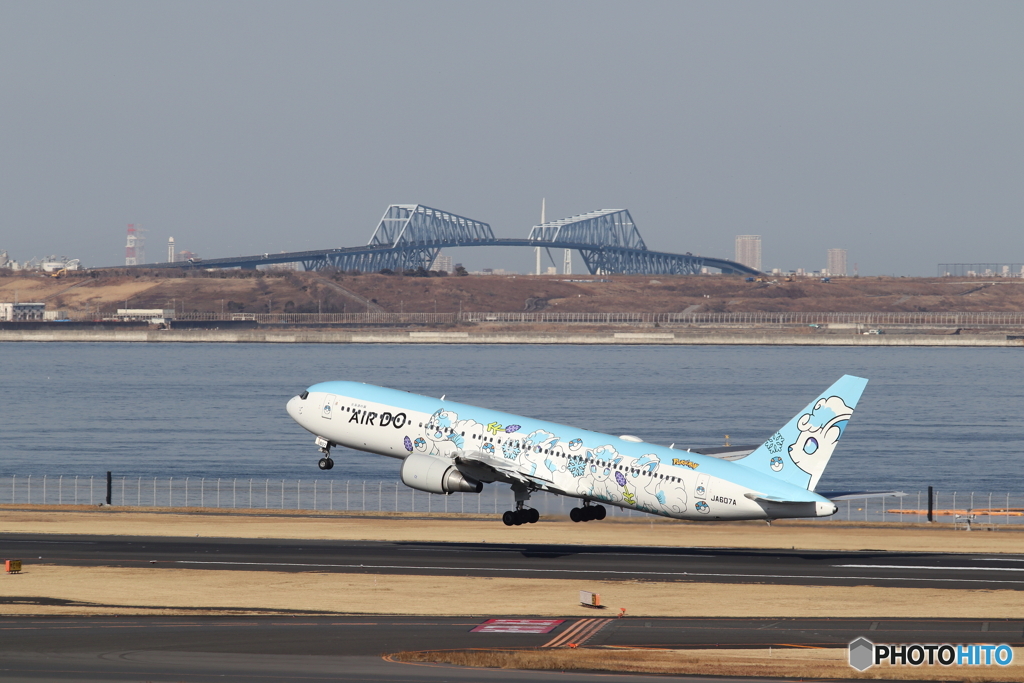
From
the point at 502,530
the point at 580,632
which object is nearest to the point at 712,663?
the point at 580,632

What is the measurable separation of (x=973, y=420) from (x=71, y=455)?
12121 cm

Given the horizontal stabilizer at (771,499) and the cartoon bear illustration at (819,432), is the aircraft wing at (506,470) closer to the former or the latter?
the horizontal stabilizer at (771,499)

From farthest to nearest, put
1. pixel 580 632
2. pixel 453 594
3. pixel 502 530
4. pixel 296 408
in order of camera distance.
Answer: pixel 502 530 → pixel 296 408 → pixel 453 594 → pixel 580 632

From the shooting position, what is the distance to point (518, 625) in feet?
148

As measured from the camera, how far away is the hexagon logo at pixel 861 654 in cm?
3872

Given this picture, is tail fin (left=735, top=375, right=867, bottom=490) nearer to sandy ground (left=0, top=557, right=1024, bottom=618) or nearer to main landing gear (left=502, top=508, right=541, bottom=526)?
sandy ground (left=0, top=557, right=1024, bottom=618)

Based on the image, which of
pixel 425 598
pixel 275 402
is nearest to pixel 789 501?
pixel 425 598

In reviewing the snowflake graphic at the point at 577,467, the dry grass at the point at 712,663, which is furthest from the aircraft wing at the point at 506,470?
the dry grass at the point at 712,663

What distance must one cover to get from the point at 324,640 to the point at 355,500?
5463cm

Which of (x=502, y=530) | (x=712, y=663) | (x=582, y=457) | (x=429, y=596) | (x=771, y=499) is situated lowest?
(x=502, y=530)

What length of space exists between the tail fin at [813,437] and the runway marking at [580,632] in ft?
43.5

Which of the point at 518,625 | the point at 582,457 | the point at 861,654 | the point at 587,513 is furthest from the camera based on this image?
the point at 587,513

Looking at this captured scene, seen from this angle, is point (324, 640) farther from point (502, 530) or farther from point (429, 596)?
point (502, 530)

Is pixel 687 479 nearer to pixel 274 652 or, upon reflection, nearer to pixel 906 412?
pixel 274 652
